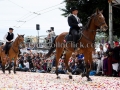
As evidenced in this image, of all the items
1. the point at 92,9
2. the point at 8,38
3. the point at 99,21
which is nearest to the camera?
the point at 99,21

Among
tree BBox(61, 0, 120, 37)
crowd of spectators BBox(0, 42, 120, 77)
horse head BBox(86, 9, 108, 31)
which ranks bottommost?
crowd of spectators BBox(0, 42, 120, 77)

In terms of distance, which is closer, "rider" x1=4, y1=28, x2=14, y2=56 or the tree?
"rider" x1=4, y1=28, x2=14, y2=56

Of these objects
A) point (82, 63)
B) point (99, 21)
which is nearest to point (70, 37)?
point (99, 21)

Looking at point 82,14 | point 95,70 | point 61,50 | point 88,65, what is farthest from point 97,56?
point 82,14

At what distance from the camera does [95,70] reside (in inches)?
720

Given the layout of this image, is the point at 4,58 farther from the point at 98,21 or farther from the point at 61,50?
the point at 98,21

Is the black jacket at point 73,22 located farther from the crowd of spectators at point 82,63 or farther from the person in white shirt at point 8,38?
the person in white shirt at point 8,38

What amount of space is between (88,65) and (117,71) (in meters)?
3.61

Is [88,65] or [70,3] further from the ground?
[70,3]

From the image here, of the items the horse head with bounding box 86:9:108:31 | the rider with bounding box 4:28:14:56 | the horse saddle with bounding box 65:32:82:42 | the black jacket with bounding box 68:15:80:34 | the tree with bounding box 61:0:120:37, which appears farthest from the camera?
the tree with bounding box 61:0:120:37

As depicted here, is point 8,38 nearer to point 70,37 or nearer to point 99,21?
point 70,37

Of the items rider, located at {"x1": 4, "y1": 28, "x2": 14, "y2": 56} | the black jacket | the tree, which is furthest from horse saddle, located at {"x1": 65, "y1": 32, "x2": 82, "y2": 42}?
the tree

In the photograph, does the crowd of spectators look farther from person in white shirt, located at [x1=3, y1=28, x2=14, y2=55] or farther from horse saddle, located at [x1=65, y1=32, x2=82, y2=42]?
person in white shirt, located at [x1=3, y1=28, x2=14, y2=55]

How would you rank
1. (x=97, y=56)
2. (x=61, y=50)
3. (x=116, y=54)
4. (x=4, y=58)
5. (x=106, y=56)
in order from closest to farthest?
(x=61, y=50) → (x=116, y=54) → (x=106, y=56) → (x=97, y=56) → (x=4, y=58)
